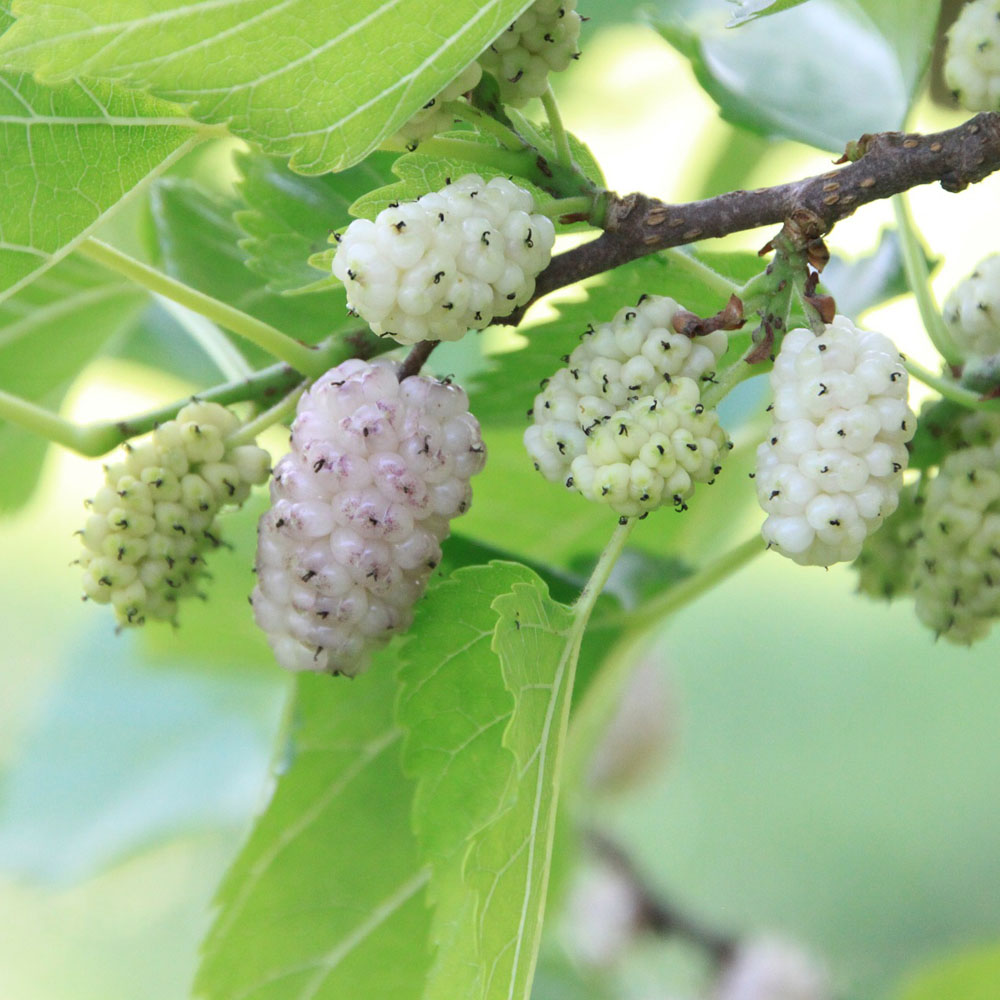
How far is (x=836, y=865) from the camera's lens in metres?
2.73

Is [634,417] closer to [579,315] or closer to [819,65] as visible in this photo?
[579,315]

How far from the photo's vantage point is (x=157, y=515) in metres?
0.63

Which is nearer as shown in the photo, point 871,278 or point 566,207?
point 566,207

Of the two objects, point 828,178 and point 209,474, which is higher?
point 828,178

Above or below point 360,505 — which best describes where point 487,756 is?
below

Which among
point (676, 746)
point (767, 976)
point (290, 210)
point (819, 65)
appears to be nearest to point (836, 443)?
point (290, 210)

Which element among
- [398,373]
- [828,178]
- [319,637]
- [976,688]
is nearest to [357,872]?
[319,637]

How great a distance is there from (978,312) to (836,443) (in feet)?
0.80

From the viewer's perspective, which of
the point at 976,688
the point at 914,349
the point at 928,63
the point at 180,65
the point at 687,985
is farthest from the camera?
the point at 976,688

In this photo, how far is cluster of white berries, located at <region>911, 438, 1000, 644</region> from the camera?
25.9 inches

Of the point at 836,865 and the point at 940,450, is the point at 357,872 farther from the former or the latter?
the point at 836,865

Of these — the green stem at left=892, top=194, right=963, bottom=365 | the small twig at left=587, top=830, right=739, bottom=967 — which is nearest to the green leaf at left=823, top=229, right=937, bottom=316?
the green stem at left=892, top=194, right=963, bottom=365

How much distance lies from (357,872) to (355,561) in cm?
31

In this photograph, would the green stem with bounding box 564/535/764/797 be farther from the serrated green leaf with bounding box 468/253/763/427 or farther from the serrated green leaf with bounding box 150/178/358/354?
the serrated green leaf with bounding box 150/178/358/354
